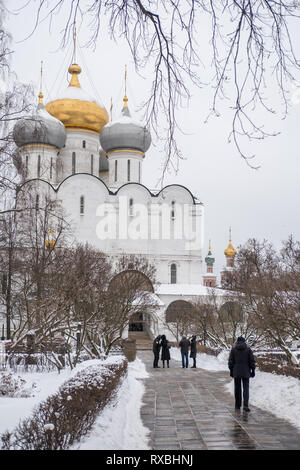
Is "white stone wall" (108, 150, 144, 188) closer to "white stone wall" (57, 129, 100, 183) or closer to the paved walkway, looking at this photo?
"white stone wall" (57, 129, 100, 183)

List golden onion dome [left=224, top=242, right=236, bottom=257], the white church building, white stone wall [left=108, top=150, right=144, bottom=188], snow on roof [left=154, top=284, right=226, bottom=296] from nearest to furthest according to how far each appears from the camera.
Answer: snow on roof [left=154, top=284, right=226, bottom=296] < the white church building < white stone wall [left=108, top=150, right=144, bottom=188] < golden onion dome [left=224, top=242, right=236, bottom=257]

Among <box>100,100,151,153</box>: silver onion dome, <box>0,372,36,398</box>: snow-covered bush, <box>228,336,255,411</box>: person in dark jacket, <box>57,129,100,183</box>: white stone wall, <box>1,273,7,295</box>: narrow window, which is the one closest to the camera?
<box>228,336,255,411</box>: person in dark jacket

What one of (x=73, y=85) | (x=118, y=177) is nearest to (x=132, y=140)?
(x=118, y=177)

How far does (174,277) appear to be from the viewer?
40.1 meters

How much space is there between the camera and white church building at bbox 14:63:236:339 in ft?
126

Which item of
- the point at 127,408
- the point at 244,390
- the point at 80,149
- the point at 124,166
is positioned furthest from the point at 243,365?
the point at 80,149

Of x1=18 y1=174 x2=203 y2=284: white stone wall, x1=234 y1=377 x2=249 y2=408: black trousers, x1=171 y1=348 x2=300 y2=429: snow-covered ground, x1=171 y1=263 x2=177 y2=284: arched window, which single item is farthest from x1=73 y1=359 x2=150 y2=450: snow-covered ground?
x1=171 y1=263 x2=177 y2=284: arched window

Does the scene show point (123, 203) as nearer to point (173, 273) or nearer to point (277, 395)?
point (173, 273)

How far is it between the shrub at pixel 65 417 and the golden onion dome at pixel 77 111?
35.7m

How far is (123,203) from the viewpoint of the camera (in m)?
39.1

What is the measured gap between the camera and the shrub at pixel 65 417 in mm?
4349

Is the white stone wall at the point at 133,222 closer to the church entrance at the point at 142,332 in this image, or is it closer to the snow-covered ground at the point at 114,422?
the church entrance at the point at 142,332

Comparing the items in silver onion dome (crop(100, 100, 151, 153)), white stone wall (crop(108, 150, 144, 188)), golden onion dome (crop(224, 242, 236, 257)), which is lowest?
golden onion dome (crop(224, 242, 236, 257))

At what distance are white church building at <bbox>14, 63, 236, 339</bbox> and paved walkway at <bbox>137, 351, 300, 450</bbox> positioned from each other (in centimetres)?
2656
